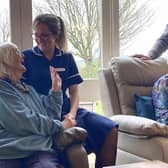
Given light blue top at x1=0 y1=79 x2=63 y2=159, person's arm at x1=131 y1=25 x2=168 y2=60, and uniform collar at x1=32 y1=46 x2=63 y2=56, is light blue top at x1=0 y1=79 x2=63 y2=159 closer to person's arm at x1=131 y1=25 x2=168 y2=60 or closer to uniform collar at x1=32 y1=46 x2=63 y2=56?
uniform collar at x1=32 y1=46 x2=63 y2=56

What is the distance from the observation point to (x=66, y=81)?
272 cm

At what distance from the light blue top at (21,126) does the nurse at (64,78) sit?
32 centimetres

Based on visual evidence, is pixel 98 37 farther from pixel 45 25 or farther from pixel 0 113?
pixel 0 113

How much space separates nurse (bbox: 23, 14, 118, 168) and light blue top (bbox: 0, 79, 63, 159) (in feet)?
1.05

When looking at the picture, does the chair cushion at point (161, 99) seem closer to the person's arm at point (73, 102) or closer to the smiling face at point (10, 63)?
the person's arm at point (73, 102)

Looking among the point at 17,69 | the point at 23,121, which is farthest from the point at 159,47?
the point at 23,121

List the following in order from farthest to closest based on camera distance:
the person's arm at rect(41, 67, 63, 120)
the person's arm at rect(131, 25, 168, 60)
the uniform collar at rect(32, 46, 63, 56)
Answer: the person's arm at rect(131, 25, 168, 60)
the uniform collar at rect(32, 46, 63, 56)
the person's arm at rect(41, 67, 63, 120)

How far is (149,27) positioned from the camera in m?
3.79

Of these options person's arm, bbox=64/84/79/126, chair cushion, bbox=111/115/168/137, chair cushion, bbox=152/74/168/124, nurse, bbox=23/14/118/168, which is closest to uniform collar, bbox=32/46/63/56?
nurse, bbox=23/14/118/168

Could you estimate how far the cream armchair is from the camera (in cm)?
261

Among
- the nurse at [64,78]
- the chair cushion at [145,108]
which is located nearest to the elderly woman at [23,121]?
the nurse at [64,78]

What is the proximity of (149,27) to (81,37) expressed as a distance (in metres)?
0.72

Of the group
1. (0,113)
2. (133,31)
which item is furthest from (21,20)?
(0,113)

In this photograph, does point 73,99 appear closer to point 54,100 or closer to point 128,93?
point 54,100
